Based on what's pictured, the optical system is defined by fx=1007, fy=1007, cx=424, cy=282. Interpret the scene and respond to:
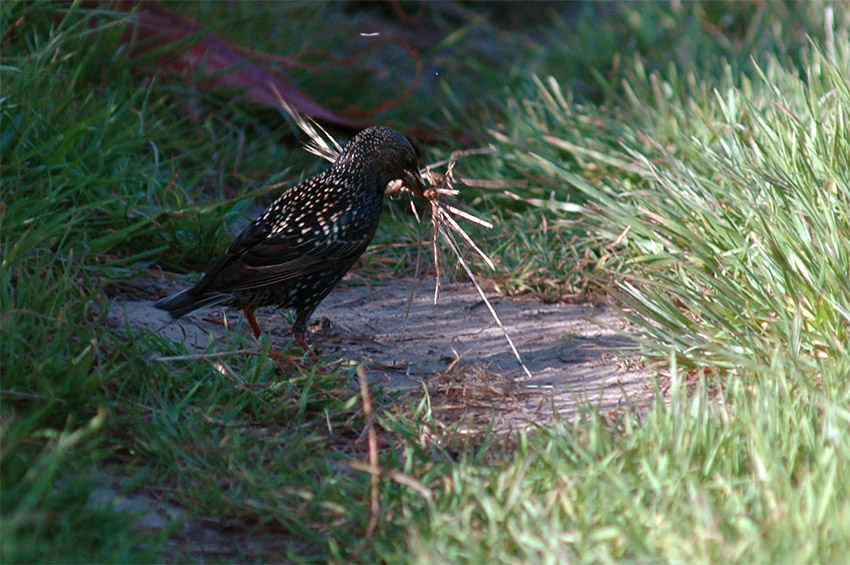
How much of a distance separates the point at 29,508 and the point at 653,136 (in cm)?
357

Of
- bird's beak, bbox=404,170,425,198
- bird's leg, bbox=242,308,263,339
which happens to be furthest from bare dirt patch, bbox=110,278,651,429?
bird's beak, bbox=404,170,425,198

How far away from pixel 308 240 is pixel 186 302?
487mm

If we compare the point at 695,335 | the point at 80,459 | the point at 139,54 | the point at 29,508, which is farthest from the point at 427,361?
the point at 139,54

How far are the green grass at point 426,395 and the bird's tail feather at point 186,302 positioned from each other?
158 mm

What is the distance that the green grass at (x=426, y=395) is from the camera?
231cm

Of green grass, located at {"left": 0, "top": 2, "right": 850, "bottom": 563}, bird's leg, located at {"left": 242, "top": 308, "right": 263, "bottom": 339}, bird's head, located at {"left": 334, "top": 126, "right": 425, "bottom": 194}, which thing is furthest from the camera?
bird's head, located at {"left": 334, "top": 126, "right": 425, "bottom": 194}

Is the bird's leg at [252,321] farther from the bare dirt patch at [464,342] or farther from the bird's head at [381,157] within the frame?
the bird's head at [381,157]

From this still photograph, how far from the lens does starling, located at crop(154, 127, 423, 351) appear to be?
3.55 metres

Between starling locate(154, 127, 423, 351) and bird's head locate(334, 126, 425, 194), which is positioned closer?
starling locate(154, 127, 423, 351)

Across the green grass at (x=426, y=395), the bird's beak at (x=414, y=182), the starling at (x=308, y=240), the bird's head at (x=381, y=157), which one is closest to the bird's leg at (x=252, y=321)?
the starling at (x=308, y=240)

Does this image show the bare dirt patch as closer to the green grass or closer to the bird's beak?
the green grass

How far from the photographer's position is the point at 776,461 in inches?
93.3

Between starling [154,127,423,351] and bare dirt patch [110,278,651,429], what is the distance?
19 centimetres

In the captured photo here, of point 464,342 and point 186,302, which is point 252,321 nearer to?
point 186,302
